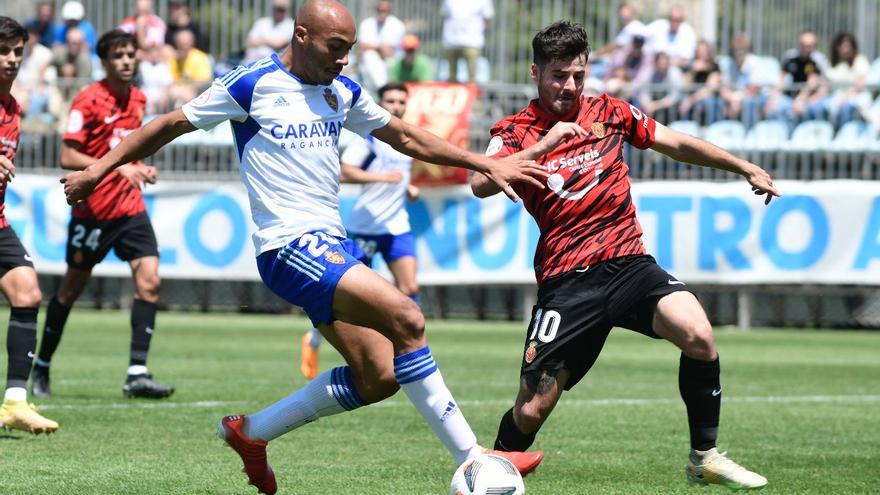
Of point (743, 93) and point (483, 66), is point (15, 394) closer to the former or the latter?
point (743, 93)

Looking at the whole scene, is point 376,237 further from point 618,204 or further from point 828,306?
point 828,306

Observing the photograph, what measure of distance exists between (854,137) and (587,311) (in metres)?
13.8

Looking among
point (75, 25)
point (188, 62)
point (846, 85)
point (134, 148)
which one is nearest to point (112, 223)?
point (134, 148)

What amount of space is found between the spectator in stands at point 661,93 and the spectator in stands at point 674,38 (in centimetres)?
70

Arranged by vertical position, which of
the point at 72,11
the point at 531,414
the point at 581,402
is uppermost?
the point at 72,11

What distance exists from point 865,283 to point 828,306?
1.26 meters

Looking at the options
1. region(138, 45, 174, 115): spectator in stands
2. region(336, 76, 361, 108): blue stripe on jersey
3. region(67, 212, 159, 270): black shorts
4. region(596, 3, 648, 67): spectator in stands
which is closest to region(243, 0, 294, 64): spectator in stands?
region(138, 45, 174, 115): spectator in stands

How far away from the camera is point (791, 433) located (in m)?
9.36

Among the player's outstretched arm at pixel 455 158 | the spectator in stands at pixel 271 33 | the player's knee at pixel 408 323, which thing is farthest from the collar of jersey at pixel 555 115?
the spectator in stands at pixel 271 33

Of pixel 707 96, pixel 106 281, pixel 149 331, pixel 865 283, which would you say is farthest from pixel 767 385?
pixel 106 281

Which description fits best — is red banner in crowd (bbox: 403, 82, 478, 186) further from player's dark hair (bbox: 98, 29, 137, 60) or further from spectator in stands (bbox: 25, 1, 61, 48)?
player's dark hair (bbox: 98, 29, 137, 60)

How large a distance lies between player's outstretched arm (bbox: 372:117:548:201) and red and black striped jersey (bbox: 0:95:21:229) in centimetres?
310

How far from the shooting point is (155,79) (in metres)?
21.8

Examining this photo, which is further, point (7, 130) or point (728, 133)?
point (728, 133)
